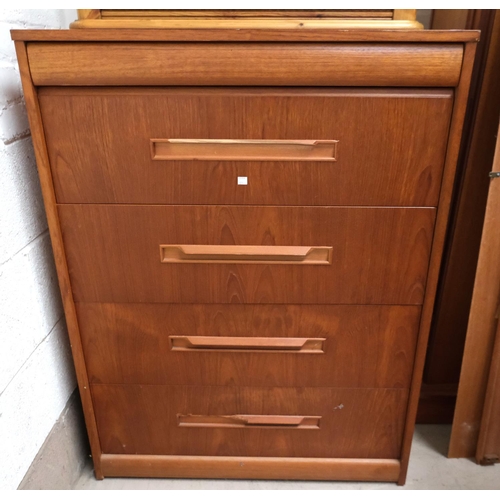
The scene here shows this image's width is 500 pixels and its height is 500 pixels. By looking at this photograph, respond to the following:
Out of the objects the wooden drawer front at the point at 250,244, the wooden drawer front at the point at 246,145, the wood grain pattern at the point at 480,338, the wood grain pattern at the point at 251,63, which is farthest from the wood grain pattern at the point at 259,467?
the wood grain pattern at the point at 251,63

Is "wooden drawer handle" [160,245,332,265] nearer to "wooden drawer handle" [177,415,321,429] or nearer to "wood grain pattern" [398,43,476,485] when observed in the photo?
"wood grain pattern" [398,43,476,485]

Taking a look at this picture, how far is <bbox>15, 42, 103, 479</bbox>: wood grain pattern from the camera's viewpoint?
721 mm

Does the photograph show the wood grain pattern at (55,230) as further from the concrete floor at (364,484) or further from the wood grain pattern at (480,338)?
the wood grain pattern at (480,338)

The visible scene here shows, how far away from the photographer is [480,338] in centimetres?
101

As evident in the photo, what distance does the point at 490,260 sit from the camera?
0.94m

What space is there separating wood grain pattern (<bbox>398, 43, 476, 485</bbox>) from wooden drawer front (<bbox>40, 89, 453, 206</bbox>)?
1 centimetres

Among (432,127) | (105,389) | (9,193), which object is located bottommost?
(105,389)

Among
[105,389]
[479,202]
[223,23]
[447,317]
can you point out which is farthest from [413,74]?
[105,389]

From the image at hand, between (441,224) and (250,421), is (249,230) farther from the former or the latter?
(250,421)

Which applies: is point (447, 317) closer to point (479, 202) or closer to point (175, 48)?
point (479, 202)

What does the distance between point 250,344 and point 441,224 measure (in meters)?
0.43

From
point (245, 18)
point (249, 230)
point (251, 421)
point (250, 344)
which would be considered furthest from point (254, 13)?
point (251, 421)

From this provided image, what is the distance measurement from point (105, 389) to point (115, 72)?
646 millimetres

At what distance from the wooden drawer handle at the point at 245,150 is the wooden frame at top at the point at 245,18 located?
188 mm
